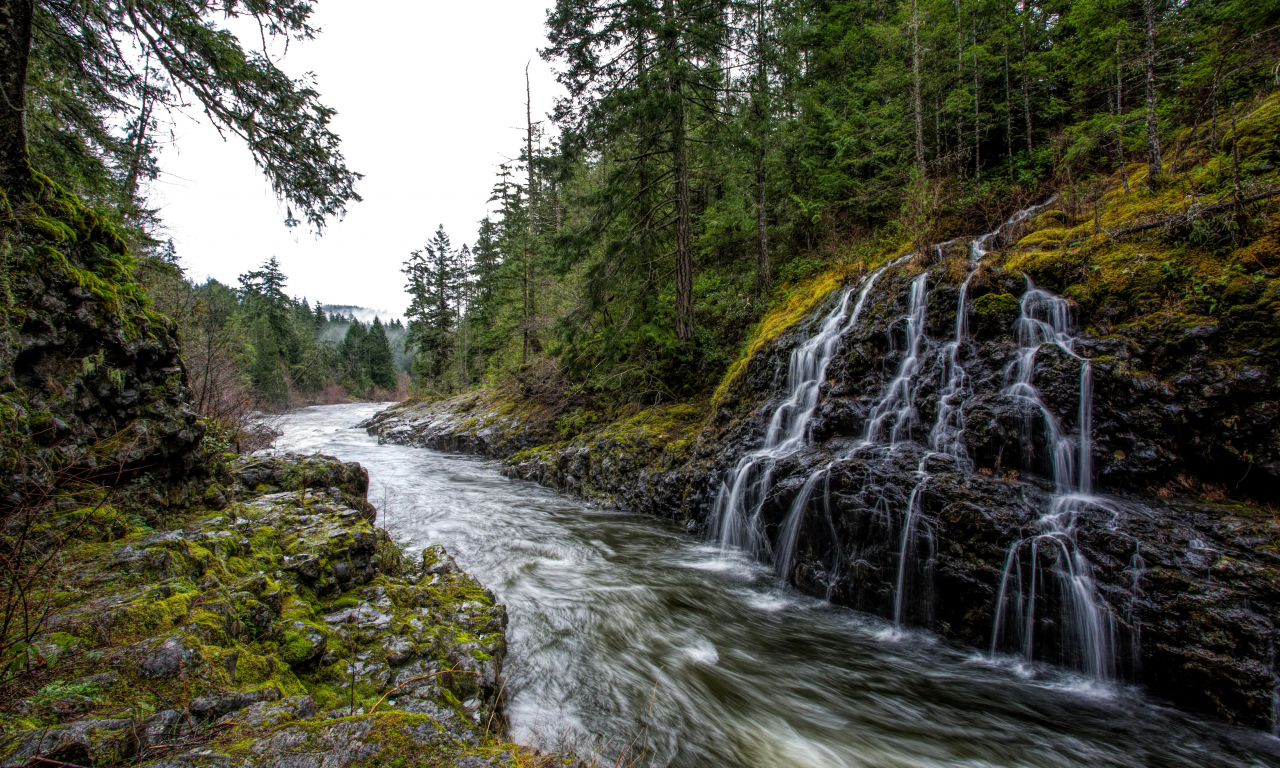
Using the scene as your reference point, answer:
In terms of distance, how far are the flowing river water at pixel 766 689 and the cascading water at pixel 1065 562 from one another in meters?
0.25

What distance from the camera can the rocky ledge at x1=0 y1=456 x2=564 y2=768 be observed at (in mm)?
1728

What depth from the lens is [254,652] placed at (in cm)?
271

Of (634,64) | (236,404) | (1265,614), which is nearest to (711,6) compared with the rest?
(634,64)

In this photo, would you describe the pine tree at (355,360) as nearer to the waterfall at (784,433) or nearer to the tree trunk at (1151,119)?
Answer: the waterfall at (784,433)

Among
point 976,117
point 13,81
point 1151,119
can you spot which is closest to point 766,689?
point 13,81

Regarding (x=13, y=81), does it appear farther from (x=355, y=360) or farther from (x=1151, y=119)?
(x=355, y=360)

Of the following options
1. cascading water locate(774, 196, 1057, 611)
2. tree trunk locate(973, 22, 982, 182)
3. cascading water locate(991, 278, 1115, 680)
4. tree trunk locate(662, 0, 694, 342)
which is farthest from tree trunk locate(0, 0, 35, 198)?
tree trunk locate(973, 22, 982, 182)

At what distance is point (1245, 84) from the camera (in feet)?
26.0

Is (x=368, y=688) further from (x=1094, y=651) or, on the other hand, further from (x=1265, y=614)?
(x=1265, y=614)

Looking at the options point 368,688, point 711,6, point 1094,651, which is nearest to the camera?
point 368,688

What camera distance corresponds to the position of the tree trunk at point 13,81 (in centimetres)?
365

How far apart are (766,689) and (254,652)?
3869 mm

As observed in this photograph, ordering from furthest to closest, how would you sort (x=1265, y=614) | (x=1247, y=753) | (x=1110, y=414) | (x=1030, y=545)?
(x=1110, y=414)
(x=1030, y=545)
(x=1265, y=614)
(x=1247, y=753)

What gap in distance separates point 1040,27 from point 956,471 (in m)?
14.9
